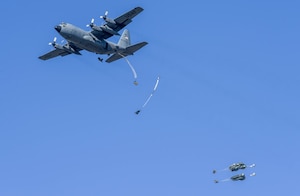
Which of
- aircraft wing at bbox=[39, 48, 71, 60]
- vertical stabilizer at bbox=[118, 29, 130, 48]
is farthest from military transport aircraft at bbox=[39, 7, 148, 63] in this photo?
vertical stabilizer at bbox=[118, 29, 130, 48]

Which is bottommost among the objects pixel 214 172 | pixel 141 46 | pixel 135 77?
pixel 214 172

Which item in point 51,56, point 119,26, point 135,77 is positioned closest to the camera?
point 135,77

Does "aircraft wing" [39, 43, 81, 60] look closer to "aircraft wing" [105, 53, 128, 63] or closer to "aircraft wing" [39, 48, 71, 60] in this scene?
"aircraft wing" [39, 48, 71, 60]

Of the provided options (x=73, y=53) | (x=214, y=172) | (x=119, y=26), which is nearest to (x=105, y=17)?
(x=119, y=26)

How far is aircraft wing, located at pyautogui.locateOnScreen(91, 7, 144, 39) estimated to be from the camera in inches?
4017

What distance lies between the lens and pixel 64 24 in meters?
103

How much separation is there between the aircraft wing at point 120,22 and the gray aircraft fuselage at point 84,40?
91cm

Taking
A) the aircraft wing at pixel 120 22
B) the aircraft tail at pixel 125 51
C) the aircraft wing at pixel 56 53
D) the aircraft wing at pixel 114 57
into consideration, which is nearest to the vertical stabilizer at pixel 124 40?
the aircraft tail at pixel 125 51

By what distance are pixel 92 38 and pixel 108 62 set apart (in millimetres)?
7324

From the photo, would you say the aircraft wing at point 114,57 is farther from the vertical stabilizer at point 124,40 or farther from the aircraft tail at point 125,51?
the vertical stabilizer at point 124,40

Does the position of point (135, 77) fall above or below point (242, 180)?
above

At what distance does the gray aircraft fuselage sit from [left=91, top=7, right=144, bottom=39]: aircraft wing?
35.7 inches

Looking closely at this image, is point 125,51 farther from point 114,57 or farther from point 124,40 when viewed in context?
point 124,40

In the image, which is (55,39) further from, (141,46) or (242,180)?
(242,180)
